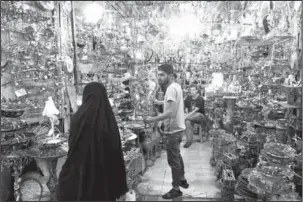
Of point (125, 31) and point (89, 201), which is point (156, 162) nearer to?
point (125, 31)

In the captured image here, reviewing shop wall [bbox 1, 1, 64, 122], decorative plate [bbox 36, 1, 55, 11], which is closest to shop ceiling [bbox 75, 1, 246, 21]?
decorative plate [bbox 36, 1, 55, 11]

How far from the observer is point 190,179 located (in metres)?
3.68

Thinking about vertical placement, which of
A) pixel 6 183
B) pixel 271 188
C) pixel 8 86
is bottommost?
pixel 6 183

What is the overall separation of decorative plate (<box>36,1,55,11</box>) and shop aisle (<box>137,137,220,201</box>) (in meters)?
2.75

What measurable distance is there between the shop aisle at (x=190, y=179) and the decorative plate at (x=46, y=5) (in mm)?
2750

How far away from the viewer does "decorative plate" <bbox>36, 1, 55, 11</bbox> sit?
3.40 meters

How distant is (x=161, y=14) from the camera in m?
5.91

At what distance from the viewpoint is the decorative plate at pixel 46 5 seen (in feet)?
11.2

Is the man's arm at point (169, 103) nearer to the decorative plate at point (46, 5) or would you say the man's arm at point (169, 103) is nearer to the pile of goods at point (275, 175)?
the pile of goods at point (275, 175)

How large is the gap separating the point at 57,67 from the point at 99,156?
229 centimetres

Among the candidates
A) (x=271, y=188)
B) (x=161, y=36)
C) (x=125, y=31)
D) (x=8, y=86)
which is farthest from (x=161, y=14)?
(x=271, y=188)

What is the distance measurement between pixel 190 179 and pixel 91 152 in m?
2.29

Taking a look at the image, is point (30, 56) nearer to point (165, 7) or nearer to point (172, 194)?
point (172, 194)

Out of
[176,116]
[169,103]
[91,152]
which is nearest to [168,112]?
[169,103]
